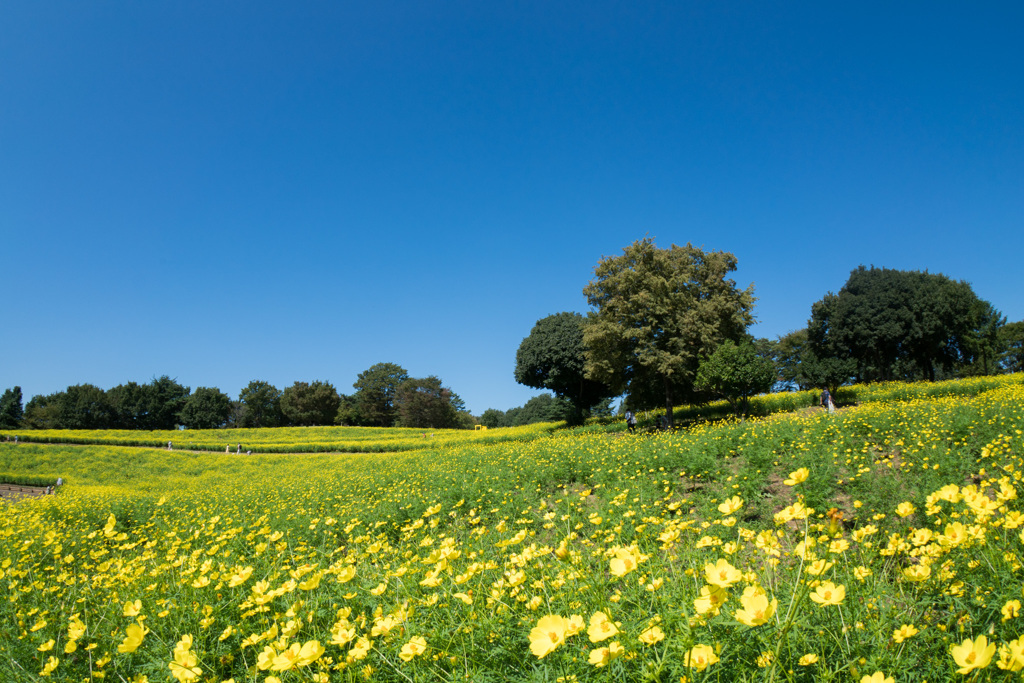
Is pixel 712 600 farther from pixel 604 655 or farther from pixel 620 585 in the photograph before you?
pixel 620 585

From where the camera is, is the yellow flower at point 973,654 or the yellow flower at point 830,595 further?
the yellow flower at point 830,595

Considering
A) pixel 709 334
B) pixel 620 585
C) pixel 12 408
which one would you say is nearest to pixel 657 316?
pixel 709 334

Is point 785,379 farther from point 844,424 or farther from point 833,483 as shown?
point 833,483

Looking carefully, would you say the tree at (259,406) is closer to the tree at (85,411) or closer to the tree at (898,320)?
the tree at (85,411)

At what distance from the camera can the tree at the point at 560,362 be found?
32.3 m

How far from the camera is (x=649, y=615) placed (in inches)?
84.9

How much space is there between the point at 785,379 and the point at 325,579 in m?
59.7

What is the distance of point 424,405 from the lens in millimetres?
58312

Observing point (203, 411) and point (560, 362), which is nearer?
point (560, 362)

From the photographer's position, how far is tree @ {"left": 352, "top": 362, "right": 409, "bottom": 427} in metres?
62.4

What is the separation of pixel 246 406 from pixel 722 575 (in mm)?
72112

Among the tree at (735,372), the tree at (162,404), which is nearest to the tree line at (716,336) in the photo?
the tree at (735,372)

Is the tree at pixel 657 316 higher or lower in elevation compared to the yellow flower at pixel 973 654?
higher

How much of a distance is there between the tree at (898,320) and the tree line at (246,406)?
138ft
